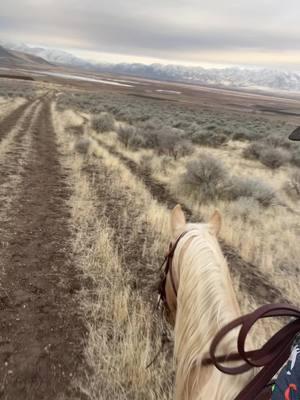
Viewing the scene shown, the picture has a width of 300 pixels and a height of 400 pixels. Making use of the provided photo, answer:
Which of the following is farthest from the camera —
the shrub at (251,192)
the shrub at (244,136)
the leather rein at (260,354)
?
the shrub at (244,136)

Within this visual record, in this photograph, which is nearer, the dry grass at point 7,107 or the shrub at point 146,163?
the shrub at point 146,163

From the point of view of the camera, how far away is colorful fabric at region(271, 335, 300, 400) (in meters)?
1.29

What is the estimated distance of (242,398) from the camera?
1406 millimetres

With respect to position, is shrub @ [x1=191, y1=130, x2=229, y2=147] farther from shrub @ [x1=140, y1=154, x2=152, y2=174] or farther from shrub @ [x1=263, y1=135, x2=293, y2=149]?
shrub @ [x1=140, y1=154, x2=152, y2=174]

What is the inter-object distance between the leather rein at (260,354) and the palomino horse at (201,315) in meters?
0.08

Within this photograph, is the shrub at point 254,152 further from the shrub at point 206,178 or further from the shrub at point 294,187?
the shrub at point 206,178

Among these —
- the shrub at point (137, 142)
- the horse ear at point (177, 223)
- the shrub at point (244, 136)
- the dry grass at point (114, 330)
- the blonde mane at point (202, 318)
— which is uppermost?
the horse ear at point (177, 223)

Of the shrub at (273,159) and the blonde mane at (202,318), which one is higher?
the blonde mane at (202,318)

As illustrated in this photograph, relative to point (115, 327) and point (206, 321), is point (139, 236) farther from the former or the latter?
point (206, 321)

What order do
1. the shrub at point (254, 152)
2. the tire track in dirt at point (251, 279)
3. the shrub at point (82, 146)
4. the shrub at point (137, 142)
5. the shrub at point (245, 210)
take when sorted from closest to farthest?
the tire track in dirt at point (251, 279)
the shrub at point (245, 210)
the shrub at point (82, 146)
the shrub at point (254, 152)
the shrub at point (137, 142)

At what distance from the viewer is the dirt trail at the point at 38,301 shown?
308cm

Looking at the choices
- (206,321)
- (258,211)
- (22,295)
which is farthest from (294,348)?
(258,211)

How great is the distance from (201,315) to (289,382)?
51cm

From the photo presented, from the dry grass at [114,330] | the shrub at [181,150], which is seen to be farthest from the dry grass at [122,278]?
the shrub at [181,150]
